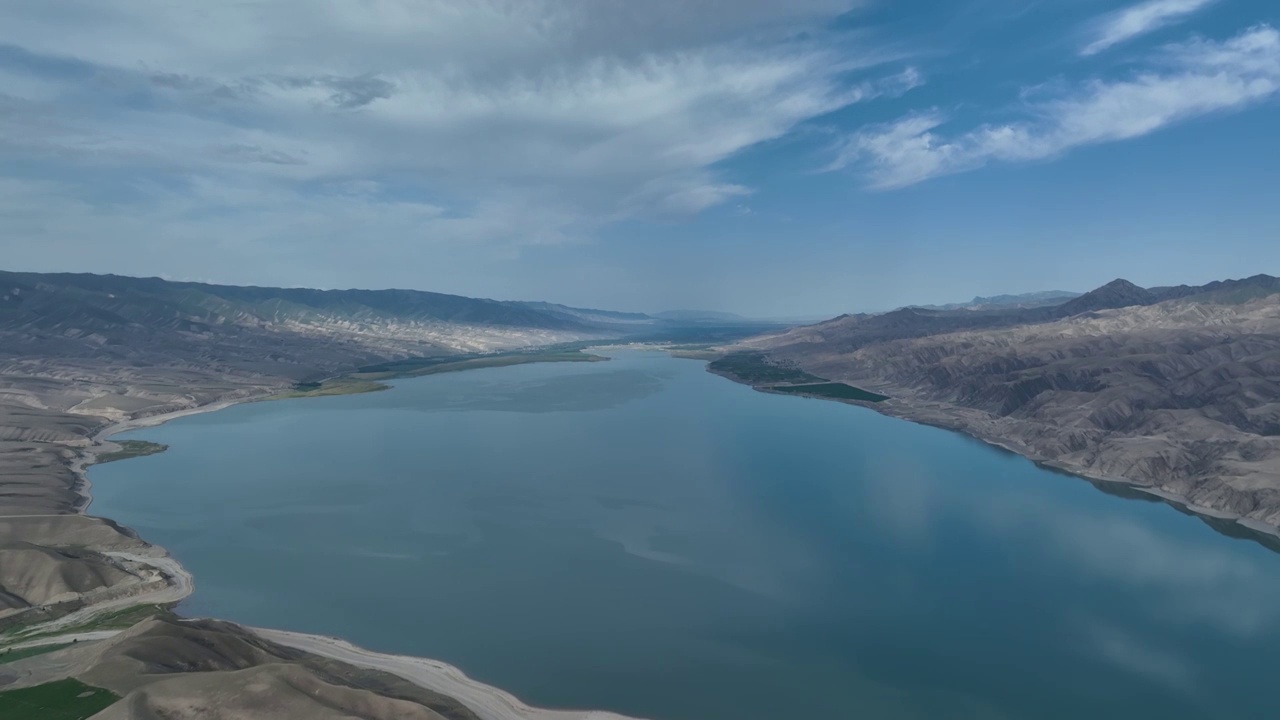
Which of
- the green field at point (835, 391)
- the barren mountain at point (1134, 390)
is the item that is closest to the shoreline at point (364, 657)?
the barren mountain at point (1134, 390)

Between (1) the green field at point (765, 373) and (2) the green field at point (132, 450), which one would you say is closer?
(2) the green field at point (132, 450)

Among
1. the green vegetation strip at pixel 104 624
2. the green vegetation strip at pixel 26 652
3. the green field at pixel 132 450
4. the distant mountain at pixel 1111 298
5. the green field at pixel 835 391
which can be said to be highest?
the distant mountain at pixel 1111 298

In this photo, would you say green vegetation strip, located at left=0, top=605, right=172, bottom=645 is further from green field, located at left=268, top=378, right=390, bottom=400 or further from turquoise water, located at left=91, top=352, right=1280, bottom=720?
green field, located at left=268, top=378, right=390, bottom=400

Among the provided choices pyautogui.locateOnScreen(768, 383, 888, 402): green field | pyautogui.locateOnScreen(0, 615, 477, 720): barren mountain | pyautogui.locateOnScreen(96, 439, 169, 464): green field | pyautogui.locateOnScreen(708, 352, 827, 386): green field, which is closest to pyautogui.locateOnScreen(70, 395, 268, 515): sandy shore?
pyautogui.locateOnScreen(96, 439, 169, 464): green field

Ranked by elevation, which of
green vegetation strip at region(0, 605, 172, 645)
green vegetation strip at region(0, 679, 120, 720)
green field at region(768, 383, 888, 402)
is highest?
green field at region(768, 383, 888, 402)

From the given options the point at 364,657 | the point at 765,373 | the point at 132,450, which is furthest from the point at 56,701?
the point at 765,373

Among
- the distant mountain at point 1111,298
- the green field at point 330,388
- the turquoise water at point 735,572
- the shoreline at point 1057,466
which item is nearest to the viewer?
the turquoise water at point 735,572

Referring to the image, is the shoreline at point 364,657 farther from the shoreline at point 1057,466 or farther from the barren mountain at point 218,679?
the shoreline at point 1057,466
